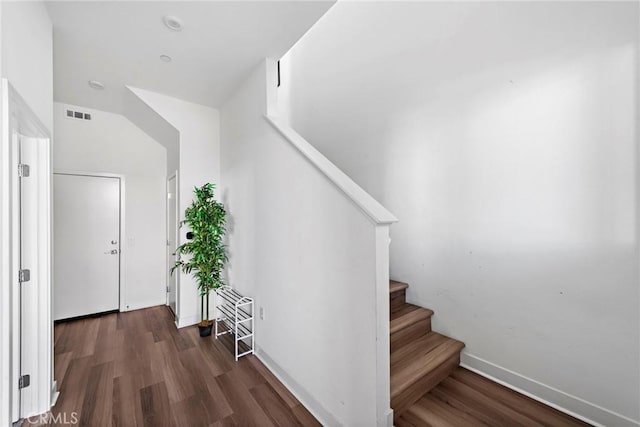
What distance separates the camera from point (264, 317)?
8.09ft

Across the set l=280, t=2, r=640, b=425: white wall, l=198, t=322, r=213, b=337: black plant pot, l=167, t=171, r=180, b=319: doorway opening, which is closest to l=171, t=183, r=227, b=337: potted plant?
l=198, t=322, r=213, b=337: black plant pot

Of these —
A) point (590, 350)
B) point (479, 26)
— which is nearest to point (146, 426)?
point (590, 350)

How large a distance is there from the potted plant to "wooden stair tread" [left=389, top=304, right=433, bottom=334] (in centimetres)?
205

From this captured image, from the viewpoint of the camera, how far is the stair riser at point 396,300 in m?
2.38

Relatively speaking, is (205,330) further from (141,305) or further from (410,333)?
(410,333)

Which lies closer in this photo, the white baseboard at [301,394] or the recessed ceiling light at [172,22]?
the white baseboard at [301,394]

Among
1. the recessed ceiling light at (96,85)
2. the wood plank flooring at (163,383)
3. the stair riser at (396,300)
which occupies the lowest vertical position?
the wood plank flooring at (163,383)

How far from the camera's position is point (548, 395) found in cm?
177

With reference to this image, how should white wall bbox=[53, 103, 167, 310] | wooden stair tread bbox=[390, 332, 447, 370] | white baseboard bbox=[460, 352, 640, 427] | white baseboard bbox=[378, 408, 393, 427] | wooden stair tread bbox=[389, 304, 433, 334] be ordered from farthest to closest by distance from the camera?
1. white wall bbox=[53, 103, 167, 310]
2. wooden stair tread bbox=[389, 304, 433, 334]
3. wooden stair tread bbox=[390, 332, 447, 370]
4. white baseboard bbox=[460, 352, 640, 427]
5. white baseboard bbox=[378, 408, 393, 427]

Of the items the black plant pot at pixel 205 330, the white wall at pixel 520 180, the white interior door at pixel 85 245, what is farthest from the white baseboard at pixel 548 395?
the white interior door at pixel 85 245

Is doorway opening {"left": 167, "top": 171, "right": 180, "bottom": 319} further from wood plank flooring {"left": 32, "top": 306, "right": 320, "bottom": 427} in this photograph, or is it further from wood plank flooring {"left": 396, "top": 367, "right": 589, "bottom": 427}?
wood plank flooring {"left": 396, "top": 367, "right": 589, "bottom": 427}

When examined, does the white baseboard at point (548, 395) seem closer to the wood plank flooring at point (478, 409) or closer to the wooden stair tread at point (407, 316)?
the wood plank flooring at point (478, 409)

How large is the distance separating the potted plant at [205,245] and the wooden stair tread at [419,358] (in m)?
2.16

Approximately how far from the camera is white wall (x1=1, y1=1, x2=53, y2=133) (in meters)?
1.34
